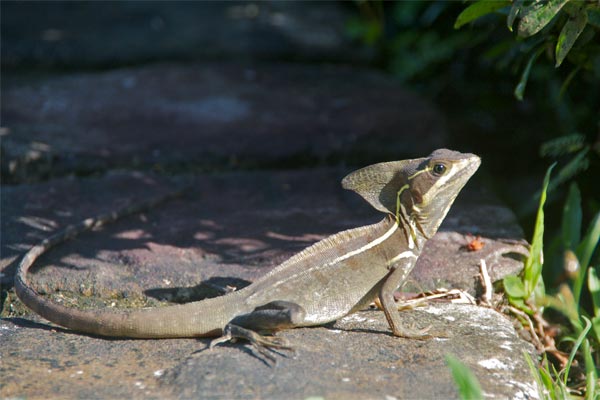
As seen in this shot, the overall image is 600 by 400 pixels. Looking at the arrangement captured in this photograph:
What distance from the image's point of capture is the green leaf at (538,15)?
3601 mm

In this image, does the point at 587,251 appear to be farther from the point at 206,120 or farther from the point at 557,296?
the point at 206,120

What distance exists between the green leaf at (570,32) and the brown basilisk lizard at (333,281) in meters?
0.65

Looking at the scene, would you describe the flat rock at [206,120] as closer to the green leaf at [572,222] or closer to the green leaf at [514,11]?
the green leaf at [572,222]

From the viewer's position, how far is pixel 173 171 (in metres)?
5.23

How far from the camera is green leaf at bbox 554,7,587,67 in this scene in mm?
3732

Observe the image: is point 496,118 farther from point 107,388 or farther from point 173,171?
point 107,388

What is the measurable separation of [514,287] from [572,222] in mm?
657

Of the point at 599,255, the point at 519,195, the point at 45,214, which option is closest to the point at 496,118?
the point at 519,195

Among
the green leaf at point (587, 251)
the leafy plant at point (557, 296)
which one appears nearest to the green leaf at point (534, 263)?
the leafy plant at point (557, 296)

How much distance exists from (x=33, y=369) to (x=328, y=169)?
2.61m

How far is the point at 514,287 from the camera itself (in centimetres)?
395

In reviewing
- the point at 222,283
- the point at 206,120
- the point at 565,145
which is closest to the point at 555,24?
the point at 565,145

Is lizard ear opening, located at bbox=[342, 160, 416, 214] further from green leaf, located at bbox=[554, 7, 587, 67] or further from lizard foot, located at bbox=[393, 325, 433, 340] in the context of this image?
green leaf, located at bbox=[554, 7, 587, 67]

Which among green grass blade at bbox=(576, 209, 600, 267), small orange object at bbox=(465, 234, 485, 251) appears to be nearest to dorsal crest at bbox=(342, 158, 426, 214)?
small orange object at bbox=(465, 234, 485, 251)
